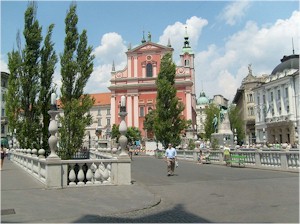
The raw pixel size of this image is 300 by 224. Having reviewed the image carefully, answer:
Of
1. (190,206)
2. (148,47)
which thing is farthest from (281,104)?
(190,206)

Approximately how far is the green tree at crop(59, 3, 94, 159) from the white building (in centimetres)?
4820

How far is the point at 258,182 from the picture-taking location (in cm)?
1431

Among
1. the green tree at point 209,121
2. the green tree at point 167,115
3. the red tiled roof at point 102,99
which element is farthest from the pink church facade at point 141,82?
the red tiled roof at point 102,99

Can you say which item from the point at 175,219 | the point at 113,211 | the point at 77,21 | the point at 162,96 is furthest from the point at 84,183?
the point at 162,96

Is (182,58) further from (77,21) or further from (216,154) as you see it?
(77,21)

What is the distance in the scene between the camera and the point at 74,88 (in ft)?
68.0

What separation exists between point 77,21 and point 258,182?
1425cm

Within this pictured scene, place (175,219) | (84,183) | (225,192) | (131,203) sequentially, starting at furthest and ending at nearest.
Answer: (84,183), (225,192), (131,203), (175,219)

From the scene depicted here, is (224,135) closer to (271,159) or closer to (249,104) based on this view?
(271,159)

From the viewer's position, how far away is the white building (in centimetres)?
6525

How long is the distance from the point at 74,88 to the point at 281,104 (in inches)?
2264

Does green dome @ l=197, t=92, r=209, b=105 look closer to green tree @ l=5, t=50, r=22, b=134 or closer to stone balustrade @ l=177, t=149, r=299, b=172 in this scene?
stone balustrade @ l=177, t=149, r=299, b=172

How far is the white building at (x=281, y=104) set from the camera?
65.2 meters

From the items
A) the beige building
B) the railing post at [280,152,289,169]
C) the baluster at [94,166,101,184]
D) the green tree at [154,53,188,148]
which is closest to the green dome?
the beige building
